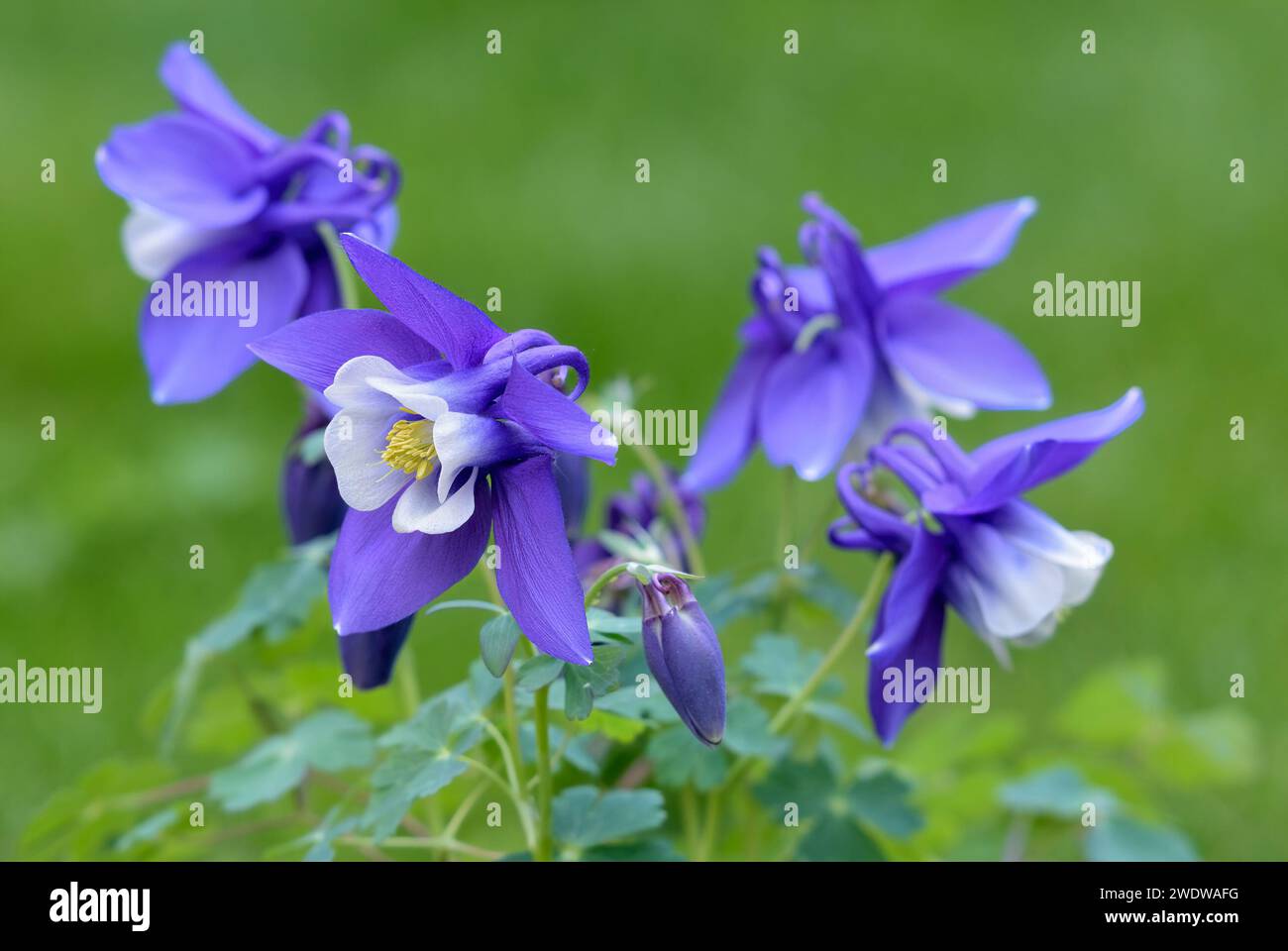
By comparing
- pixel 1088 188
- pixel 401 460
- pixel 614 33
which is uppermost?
pixel 614 33

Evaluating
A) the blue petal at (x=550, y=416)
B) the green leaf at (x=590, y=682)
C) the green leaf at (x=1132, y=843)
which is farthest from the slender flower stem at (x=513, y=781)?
the green leaf at (x=1132, y=843)

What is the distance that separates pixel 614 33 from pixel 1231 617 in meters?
1.79

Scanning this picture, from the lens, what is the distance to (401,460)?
0.87 m

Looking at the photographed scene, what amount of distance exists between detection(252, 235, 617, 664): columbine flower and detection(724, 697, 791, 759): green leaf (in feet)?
0.87

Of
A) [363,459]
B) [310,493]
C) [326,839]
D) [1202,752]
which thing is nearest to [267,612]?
[310,493]

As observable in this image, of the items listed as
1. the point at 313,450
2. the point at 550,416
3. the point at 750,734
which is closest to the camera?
the point at 550,416

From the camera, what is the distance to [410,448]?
87 cm

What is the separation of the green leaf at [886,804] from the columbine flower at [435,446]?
0.40m

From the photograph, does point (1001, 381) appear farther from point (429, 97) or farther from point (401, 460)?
point (429, 97)

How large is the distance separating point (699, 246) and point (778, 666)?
5.76 feet

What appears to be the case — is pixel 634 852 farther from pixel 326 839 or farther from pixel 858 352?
pixel 858 352

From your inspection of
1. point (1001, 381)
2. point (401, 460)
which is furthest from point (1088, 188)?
point (401, 460)

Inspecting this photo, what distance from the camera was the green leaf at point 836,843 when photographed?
1.11 metres

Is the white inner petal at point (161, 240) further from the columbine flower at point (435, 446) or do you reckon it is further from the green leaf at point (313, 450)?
the columbine flower at point (435, 446)
